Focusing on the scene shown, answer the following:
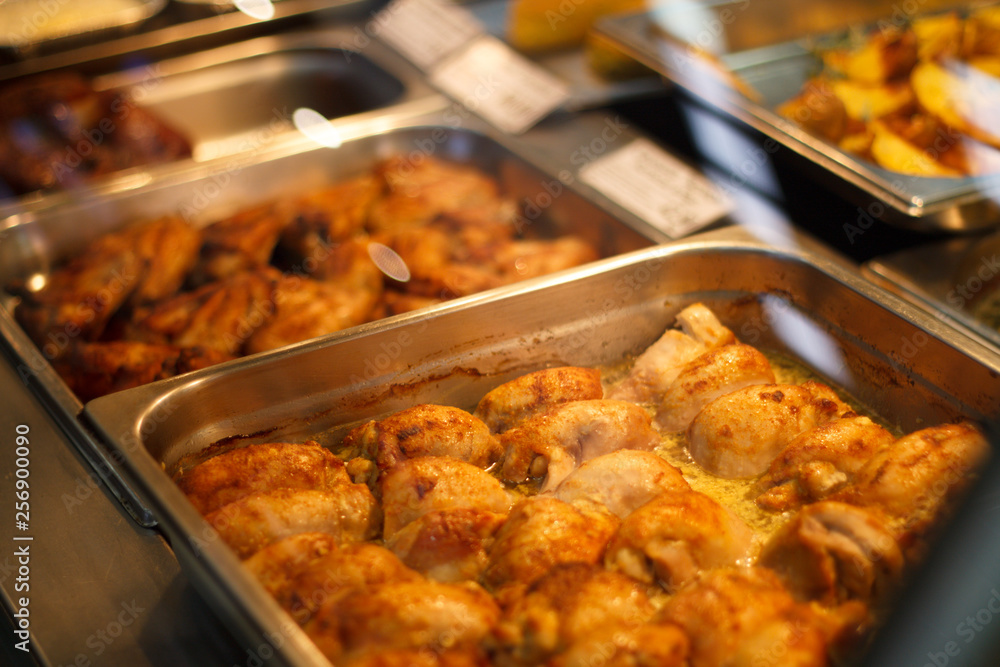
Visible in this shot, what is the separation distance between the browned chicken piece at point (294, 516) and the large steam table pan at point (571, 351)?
4.3 inches

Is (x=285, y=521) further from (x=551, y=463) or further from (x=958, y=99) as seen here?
(x=958, y=99)

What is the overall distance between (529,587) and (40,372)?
1.45 metres

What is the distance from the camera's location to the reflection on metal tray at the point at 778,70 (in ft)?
8.08

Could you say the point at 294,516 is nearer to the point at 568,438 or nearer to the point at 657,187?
the point at 568,438

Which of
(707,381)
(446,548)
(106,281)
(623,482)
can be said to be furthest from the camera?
(106,281)

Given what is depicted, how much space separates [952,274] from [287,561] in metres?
2.02

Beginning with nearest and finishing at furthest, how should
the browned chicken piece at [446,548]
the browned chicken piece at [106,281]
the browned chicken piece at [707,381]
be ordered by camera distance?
the browned chicken piece at [446,548], the browned chicken piece at [707,381], the browned chicken piece at [106,281]

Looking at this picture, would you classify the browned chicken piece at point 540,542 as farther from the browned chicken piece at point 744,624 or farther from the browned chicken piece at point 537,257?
the browned chicken piece at point 537,257

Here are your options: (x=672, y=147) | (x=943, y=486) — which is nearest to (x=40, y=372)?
(x=943, y=486)

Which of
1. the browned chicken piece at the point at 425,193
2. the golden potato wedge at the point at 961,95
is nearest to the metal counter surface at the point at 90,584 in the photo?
the browned chicken piece at the point at 425,193

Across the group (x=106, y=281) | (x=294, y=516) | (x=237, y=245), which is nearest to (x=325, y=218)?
(x=237, y=245)

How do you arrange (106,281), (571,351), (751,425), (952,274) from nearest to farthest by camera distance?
(751,425)
(571,351)
(952,274)
(106,281)

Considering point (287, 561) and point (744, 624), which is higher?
point (744, 624)

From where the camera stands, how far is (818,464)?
69.2 inches
